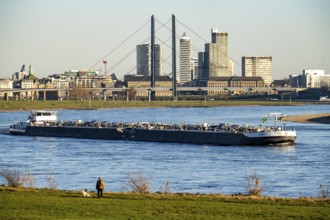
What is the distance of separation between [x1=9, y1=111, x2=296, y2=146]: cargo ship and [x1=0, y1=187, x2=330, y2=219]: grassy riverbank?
38648 mm

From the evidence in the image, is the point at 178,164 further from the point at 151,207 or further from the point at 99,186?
the point at 151,207

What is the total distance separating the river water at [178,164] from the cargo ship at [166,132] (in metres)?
2.23

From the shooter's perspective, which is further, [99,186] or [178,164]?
[178,164]

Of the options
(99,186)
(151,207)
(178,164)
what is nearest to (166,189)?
(99,186)

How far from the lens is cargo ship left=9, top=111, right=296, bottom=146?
221ft

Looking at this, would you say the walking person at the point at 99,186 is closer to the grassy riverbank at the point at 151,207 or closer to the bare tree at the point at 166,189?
the grassy riverbank at the point at 151,207

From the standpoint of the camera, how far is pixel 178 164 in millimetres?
49906

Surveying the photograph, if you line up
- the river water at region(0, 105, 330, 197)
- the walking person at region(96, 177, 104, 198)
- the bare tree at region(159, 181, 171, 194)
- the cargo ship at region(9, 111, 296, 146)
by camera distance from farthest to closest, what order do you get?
the cargo ship at region(9, 111, 296, 146), the river water at region(0, 105, 330, 197), the bare tree at region(159, 181, 171, 194), the walking person at region(96, 177, 104, 198)

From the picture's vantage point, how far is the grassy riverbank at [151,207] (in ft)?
78.6

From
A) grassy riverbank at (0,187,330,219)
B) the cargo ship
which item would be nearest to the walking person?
grassy riverbank at (0,187,330,219)

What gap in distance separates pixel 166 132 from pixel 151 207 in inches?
1943

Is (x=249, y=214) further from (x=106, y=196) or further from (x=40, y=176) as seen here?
(x=40, y=176)

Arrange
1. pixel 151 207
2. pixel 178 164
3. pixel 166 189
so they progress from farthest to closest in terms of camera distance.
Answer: pixel 178 164 < pixel 166 189 < pixel 151 207

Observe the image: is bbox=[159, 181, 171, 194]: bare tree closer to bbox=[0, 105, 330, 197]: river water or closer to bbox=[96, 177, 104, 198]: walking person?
bbox=[0, 105, 330, 197]: river water
